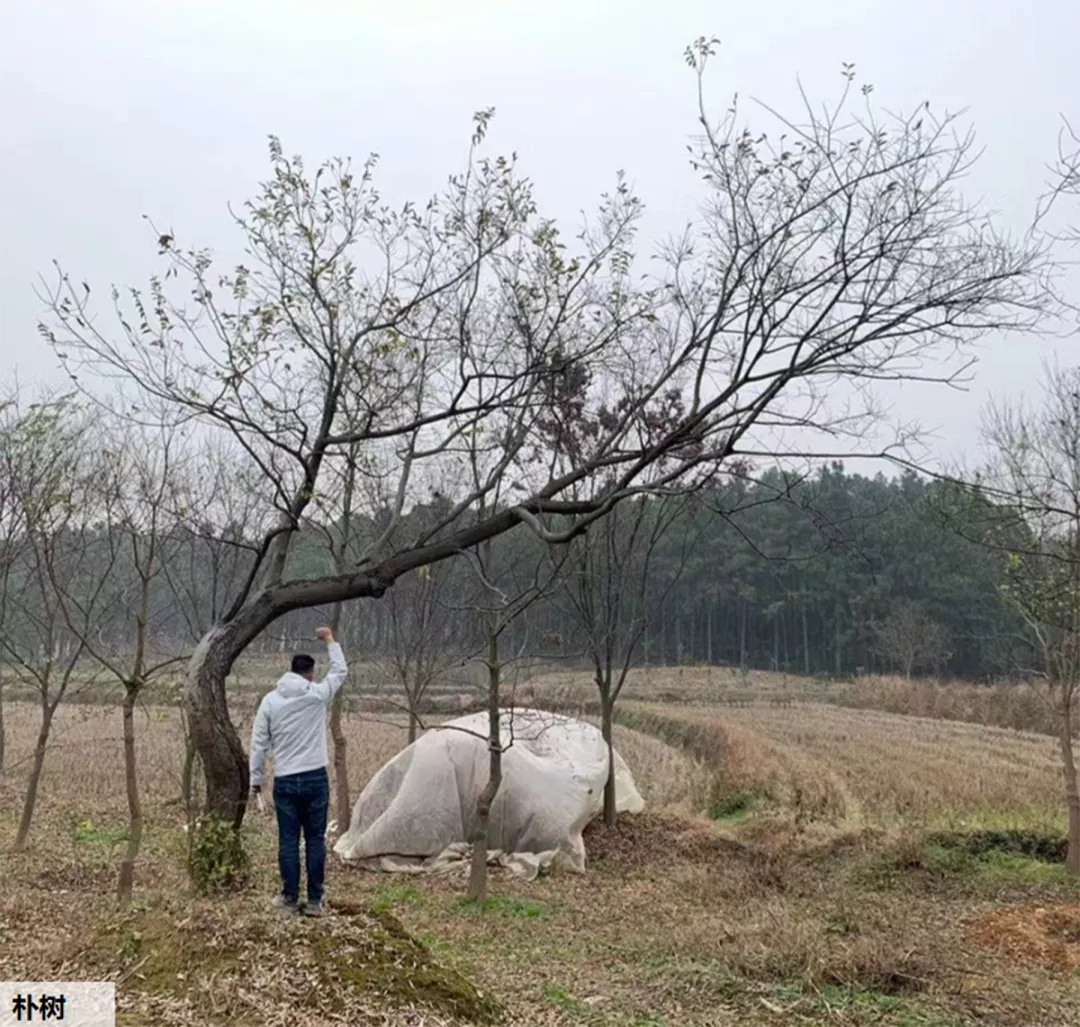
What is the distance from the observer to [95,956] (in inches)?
179

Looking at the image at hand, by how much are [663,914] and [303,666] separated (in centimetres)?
418

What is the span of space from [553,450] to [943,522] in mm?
3310

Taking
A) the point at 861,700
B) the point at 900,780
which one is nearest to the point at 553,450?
the point at 900,780

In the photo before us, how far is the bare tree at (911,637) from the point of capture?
39500 millimetres

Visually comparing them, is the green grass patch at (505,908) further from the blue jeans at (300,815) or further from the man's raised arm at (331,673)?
the man's raised arm at (331,673)

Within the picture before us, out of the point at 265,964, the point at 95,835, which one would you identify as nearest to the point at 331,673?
the point at 265,964

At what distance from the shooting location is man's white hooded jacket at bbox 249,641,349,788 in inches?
226

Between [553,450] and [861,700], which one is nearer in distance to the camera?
[553,450]

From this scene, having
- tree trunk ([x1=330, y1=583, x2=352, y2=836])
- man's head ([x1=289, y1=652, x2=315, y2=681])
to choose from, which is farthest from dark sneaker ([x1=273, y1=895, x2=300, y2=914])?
tree trunk ([x1=330, y1=583, x2=352, y2=836])

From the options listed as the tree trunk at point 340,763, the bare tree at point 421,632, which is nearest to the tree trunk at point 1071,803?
the bare tree at point 421,632

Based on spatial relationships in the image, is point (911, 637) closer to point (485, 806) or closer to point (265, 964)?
point (485, 806)

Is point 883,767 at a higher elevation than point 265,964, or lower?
lower

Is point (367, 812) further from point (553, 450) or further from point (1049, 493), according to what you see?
point (1049, 493)

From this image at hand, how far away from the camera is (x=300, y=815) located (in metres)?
5.79
